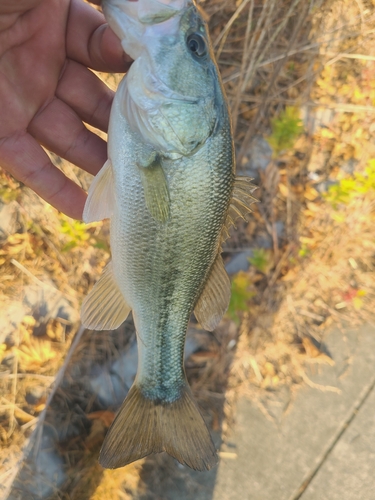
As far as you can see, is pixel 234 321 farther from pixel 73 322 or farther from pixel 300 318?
pixel 73 322

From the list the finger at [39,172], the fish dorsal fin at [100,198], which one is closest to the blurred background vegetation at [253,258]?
the finger at [39,172]

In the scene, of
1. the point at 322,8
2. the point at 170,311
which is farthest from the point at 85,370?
the point at 322,8

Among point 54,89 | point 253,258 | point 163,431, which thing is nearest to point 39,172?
point 54,89

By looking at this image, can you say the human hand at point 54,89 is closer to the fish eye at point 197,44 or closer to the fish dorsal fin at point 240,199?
the fish eye at point 197,44

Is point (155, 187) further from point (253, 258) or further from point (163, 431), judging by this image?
point (253, 258)

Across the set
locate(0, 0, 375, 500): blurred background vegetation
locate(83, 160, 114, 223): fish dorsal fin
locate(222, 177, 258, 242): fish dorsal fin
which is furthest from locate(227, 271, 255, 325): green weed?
locate(83, 160, 114, 223): fish dorsal fin

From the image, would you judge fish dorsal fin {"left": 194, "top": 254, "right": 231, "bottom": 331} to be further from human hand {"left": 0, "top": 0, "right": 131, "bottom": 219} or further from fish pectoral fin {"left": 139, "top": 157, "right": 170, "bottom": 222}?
human hand {"left": 0, "top": 0, "right": 131, "bottom": 219}
